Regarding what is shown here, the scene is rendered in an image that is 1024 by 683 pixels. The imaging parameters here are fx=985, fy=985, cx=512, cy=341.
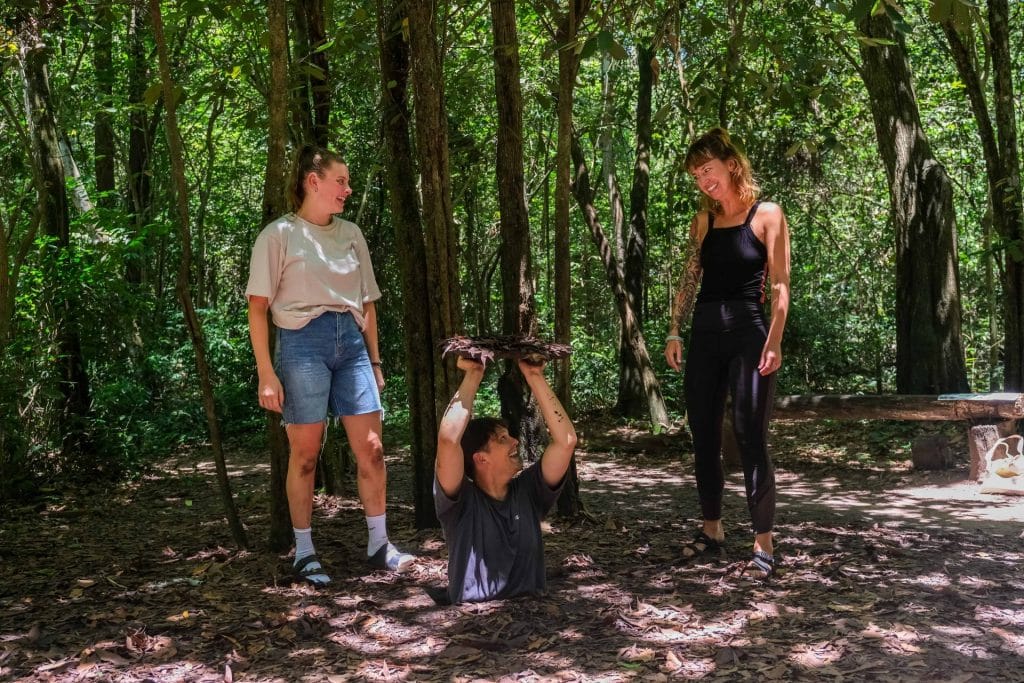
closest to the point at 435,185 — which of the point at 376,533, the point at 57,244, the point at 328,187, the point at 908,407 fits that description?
the point at 328,187

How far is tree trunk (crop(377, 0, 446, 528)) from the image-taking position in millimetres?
5359

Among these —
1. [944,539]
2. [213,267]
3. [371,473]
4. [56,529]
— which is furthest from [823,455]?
[213,267]

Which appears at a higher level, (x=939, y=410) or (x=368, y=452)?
(x=368, y=452)

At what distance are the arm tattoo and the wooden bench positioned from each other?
11.2 feet

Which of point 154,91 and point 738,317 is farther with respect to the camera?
point 154,91

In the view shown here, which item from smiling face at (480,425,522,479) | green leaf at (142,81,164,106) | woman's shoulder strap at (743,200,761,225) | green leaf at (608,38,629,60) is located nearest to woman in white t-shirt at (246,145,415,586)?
smiling face at (480,425,522,479)

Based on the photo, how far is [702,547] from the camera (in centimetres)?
490

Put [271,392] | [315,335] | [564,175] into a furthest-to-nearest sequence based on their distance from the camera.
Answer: [564,175] → [315,335] → [271,392]

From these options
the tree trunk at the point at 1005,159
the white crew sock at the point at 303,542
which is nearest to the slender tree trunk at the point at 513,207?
the white crew sock at the point at 303,542

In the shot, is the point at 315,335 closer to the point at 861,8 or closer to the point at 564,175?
the point at 564,175

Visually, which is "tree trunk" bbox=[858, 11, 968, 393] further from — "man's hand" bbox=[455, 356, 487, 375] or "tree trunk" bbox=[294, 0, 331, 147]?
"man's hand" bbox=[455, 356, 487, 375]

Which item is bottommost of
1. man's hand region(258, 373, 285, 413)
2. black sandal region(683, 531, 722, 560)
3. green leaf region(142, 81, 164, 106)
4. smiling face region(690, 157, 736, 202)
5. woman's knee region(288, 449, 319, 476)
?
black sandal region(683, 531, 722, 560)

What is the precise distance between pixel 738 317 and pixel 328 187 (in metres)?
1.99

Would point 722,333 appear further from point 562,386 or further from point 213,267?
point 213,267
